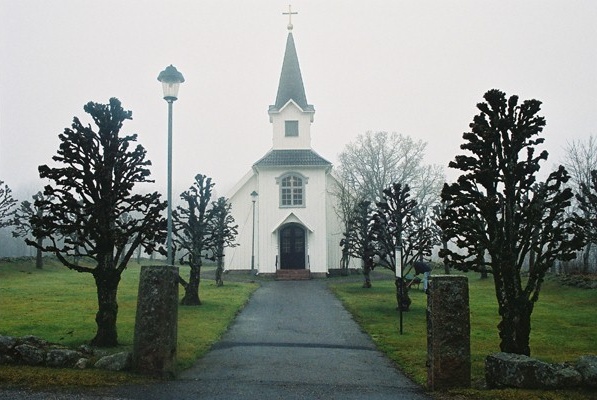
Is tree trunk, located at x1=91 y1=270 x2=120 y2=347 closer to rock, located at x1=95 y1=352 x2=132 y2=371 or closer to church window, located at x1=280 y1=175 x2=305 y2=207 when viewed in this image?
rock, located at x1=95 y1=352 x2=132 y2=371

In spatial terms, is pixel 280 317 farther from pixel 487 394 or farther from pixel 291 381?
pixel 487 394

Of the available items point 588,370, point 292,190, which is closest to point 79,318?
point 588,370

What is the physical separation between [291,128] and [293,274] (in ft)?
34.6

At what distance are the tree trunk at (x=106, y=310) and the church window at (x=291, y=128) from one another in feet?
85.7

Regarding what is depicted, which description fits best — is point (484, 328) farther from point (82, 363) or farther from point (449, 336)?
point (82, 363)

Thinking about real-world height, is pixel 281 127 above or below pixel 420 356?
above

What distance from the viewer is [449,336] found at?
802 centimetres

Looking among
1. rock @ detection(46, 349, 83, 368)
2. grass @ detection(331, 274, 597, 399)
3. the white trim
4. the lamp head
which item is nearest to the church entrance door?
the white trim

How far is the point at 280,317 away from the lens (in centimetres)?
1656

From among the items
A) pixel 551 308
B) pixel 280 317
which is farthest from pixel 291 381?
pixel 551 308

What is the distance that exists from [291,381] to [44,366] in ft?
13.1

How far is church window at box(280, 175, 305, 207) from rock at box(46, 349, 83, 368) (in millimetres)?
25825

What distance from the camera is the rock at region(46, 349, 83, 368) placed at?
834cm

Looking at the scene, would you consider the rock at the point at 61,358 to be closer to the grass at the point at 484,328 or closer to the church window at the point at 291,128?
the grass at the point at 484,328
